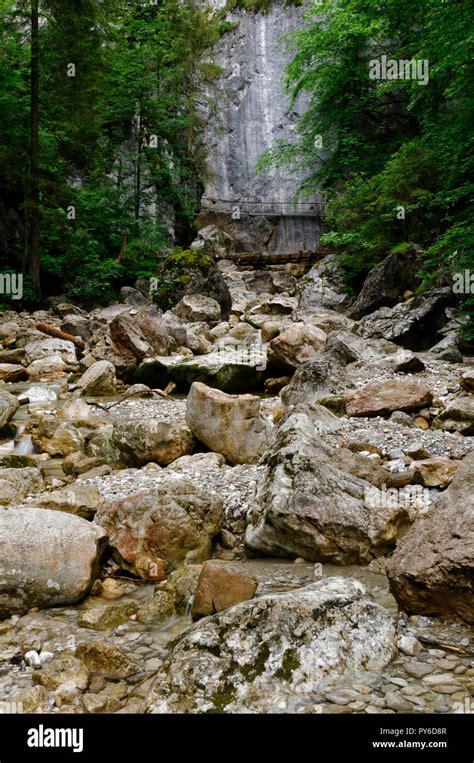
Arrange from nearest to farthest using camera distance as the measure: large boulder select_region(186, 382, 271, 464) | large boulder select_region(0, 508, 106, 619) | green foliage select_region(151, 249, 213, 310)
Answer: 1. large boulder select_region(0, 508, 106, 619)
2. large boulder select_region(186, 382, 271, 464)
3. green foliage select_region(151, 249, 213, 310)

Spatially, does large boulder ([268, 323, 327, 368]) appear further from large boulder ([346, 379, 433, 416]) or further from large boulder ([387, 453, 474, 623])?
large boulder ([387, 453, 474, 623])

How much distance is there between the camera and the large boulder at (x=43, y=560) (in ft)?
11.5

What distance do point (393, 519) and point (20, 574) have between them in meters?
2.60

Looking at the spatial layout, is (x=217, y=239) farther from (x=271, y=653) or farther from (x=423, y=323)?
(x=271, y=653)

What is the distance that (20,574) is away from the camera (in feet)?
11.6

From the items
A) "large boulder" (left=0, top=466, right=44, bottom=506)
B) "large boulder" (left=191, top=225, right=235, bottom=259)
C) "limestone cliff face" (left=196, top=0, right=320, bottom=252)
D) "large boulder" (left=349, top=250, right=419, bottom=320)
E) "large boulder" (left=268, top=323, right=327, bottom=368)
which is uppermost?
"limestone cliff face" (left=196, top=0, right=320, bottom=252)

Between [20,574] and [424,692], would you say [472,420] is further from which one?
[20,574]

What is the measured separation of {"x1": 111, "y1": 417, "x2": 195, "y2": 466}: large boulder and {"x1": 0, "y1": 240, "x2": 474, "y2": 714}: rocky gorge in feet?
0.08

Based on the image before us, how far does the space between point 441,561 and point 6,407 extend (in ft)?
23.5

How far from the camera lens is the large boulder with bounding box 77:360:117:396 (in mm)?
11086

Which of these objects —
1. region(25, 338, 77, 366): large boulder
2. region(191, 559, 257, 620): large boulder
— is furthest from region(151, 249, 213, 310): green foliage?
region(191, 559, 257, 620): large boulder

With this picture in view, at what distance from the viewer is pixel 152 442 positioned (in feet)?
21.1

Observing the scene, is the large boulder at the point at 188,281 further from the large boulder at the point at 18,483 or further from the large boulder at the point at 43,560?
the large boulder at the point at 43,560

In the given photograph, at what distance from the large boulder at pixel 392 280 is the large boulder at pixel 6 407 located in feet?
36.4
